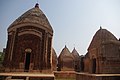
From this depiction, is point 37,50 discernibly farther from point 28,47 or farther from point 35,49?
point 28,47

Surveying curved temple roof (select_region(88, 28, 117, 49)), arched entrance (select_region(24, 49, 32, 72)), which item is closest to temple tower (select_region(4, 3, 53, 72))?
arched entrance (select_region(24, 49, 32, 72))

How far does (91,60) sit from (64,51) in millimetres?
10796

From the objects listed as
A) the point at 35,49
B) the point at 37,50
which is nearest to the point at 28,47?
the point at 35,49

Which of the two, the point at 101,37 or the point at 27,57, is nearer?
the point at 27,57

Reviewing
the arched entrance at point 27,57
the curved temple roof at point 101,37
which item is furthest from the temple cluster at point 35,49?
the curved temple roof at point 101,37

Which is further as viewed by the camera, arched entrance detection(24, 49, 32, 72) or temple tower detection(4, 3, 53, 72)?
arched entrance detection(24, 49, 32, 72)

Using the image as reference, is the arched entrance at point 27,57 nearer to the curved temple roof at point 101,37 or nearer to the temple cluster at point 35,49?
the temple cluster at point 35,49

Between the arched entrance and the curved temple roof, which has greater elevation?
the curved temple roof

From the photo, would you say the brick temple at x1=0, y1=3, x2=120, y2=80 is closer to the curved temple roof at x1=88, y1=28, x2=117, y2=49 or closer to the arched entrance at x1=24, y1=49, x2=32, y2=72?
the arched entrance at x1=24, y1=49, x2=32, y2=72

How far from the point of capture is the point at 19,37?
46.2ft

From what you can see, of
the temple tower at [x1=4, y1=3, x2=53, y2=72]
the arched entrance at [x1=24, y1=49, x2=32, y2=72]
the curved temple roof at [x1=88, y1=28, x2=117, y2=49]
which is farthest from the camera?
the curved temple roof at [x1=88, y1=28, x2=117, y2=49]

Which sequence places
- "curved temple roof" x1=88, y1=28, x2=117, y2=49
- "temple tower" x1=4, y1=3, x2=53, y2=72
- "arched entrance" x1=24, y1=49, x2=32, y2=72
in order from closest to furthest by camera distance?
"temple tower" x1=4, y1=3, x2=53, y2=72
"arched entrance" x1=24, y1=49, x2=32, y2=72
"curved temple roof" x1=88, y1=28, x2=117, y2=49

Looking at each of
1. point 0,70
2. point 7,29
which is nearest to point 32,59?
point 0,70

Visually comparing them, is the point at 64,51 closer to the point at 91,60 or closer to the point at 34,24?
the point at 91,60
